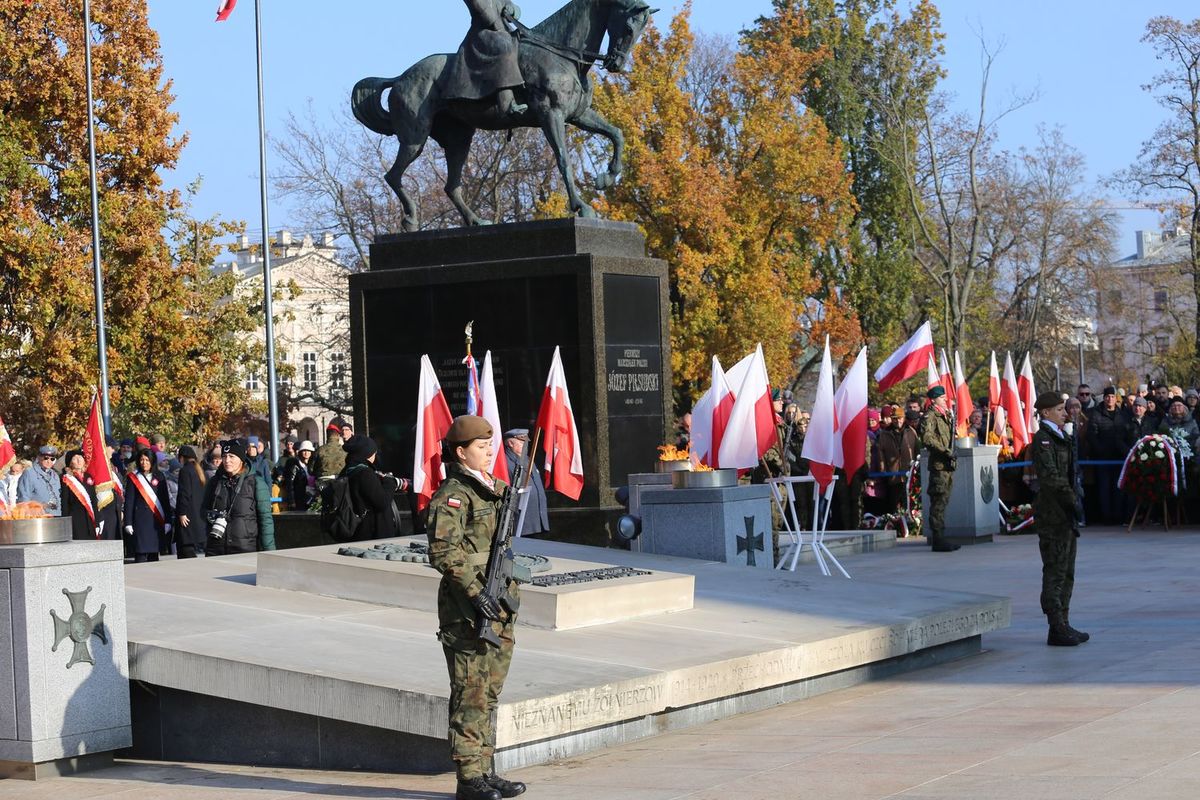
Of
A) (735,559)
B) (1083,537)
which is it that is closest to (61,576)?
(735,559)

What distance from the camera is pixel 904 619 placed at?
11133 millimetres

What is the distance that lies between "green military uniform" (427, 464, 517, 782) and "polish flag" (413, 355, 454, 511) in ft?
27.3

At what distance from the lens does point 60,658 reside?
8750mm

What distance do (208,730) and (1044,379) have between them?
60.1 meters

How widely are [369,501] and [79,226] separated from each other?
2068 centimetres

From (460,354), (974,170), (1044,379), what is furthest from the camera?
(1044,379)

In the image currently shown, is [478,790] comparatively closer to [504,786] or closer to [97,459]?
[504,786]

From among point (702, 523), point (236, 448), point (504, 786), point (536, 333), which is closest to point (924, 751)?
point (504, 786)

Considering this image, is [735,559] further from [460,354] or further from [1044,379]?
[1044,379]

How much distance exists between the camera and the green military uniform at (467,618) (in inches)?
290

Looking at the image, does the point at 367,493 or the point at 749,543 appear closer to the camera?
the point at 749,543

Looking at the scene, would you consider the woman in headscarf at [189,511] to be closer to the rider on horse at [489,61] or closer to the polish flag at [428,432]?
the polish flag at [428,432]

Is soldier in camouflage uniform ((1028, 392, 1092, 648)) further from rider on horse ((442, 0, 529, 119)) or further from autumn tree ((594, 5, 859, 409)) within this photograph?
autumn tree ((594, 5, 859, 409))

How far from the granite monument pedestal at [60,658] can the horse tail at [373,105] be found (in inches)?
455
